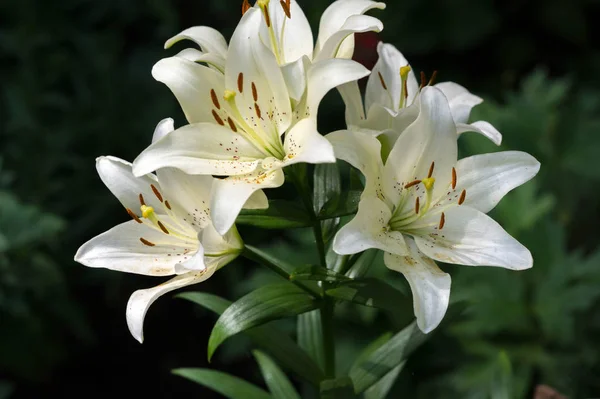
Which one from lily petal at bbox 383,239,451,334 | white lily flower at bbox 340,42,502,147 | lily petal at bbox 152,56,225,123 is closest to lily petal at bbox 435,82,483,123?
white lily flower at bbox 340,42,502,147

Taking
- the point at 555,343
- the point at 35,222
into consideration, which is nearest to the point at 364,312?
the point at 555,343

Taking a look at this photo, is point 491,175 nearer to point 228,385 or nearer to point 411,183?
point 411,183

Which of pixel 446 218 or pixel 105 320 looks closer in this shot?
pixel 446 218

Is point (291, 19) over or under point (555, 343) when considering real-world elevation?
over

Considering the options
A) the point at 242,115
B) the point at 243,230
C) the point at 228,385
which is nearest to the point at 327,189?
the point at 242,115

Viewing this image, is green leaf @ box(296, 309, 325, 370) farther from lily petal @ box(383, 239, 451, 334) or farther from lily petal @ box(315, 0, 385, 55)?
lily petal @ box(315, 0, 385, 55)

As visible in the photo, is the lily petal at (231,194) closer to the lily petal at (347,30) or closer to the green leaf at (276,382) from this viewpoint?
the lily petal at (347,30)

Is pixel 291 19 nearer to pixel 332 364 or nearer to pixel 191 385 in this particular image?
pixel 332 364
